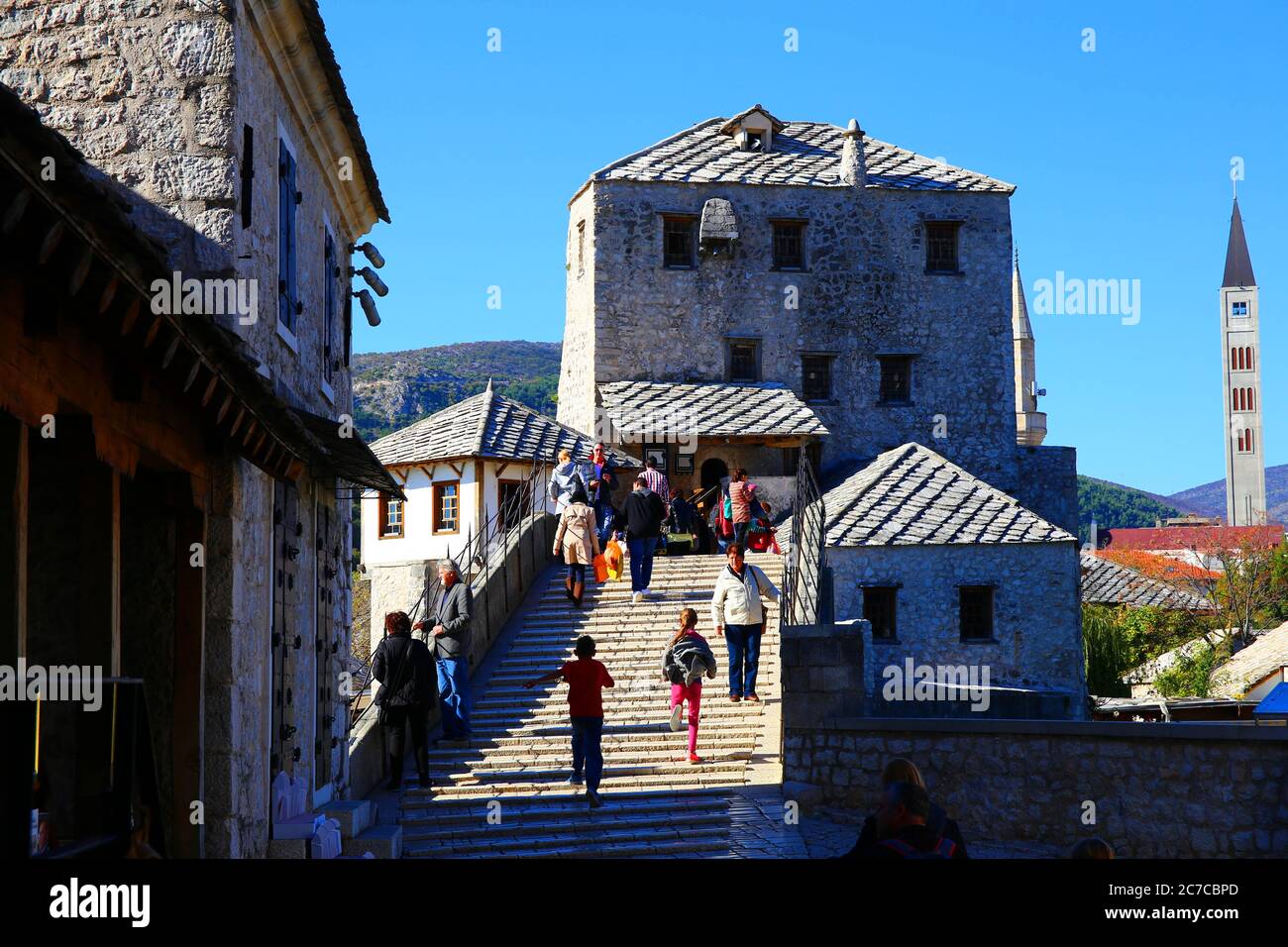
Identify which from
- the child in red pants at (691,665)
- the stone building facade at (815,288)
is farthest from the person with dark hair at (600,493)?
the stone building facade at (815,288)

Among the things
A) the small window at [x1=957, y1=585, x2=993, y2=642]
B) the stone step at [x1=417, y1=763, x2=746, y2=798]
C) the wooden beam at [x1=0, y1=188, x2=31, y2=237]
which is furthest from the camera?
the small window at [x1=957, y1=585, x2=993, y2=642]

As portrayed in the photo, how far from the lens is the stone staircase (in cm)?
1351

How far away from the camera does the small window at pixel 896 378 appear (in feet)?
130

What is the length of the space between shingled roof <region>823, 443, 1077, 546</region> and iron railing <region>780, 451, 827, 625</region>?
34.0 ft

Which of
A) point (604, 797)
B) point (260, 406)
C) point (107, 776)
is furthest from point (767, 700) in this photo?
point (107, 776)

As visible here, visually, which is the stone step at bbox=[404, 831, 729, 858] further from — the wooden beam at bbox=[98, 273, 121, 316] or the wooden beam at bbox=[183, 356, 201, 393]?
the wooden beam at bbox=[98, 273, 121, 316]

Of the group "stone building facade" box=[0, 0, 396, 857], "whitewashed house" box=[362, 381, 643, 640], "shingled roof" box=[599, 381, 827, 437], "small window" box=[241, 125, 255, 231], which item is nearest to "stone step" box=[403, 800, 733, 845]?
"stone building facade" box=[0, 0, 396, 857]

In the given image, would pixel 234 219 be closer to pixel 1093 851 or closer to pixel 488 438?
pixel 1093 851

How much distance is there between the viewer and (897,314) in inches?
1564

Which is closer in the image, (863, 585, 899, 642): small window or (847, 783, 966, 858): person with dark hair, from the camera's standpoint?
(847, 783, 966, 858): person with dark hair

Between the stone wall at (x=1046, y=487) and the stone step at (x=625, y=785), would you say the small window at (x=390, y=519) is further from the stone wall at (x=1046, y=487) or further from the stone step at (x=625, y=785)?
the stone step at (x=625, y=785)

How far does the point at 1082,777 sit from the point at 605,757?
4.82 metres

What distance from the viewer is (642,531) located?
66.8ft

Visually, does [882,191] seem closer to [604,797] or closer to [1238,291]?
[604,797]
